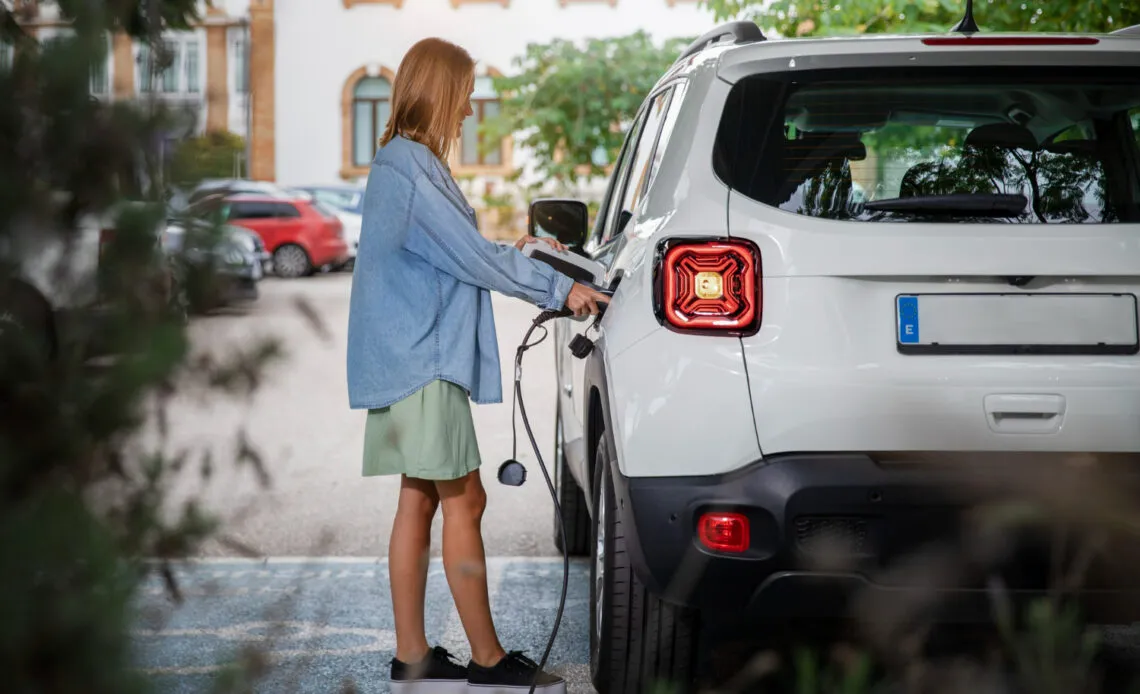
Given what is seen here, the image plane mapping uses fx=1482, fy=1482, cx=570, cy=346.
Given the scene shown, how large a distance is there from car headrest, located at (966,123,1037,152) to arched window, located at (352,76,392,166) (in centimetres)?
4172

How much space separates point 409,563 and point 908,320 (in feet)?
5.36

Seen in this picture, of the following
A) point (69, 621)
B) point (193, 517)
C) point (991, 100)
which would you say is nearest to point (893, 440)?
point (991, 100)

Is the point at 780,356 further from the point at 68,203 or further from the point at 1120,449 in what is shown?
the point at 68,203

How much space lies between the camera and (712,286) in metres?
3.42

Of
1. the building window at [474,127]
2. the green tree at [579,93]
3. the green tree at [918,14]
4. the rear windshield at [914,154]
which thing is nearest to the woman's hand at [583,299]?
the rear windshield at [914,154]

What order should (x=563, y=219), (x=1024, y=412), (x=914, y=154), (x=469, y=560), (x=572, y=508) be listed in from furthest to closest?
(x=572, y=508), (x=563, y=219), (x=469, y=560), (x=914, y=154), (x=1024, y=412)

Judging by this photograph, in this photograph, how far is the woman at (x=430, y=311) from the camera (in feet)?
12.9

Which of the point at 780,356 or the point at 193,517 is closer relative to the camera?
the point at 193,517

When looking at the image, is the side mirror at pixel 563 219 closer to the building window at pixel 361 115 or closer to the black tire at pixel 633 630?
the black tire at pixel 633 630

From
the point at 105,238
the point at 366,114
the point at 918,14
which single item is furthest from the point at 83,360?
the point at 366,114

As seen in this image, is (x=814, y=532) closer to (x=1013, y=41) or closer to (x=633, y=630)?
(x=633, y=630)

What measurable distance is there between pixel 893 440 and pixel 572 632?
2140 millimetres

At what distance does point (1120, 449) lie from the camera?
130 inches

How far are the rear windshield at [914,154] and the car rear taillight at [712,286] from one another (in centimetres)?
16
